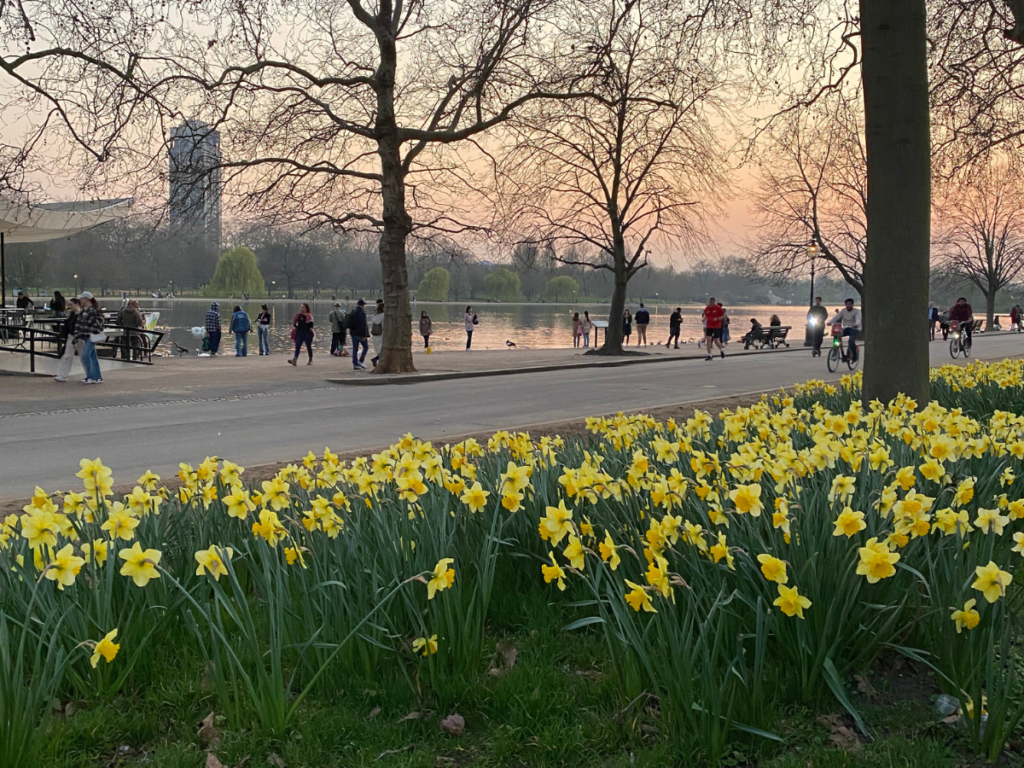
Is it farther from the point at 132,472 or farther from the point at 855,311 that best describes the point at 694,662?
the point at 855,311

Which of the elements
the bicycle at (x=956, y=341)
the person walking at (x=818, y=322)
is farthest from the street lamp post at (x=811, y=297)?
the bicycle at (x=956, y=341)

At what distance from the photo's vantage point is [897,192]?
8.01 meters

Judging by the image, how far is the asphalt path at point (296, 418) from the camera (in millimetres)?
9555

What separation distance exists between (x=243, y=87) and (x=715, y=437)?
15346mm

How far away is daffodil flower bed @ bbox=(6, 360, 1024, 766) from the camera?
2.87 metres

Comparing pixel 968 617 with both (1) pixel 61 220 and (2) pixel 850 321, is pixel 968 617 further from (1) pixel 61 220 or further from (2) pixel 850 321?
(1) pixel 61 220

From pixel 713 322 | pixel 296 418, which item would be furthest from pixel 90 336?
pixel 713 322

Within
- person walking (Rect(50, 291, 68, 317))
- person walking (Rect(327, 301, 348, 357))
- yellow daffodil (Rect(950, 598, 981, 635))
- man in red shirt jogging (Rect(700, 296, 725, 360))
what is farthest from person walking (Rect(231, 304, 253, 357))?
yellow daffodil (Rect(950, 598, 981, 635))

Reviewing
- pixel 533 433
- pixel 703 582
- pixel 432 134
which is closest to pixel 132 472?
pixel 533 433

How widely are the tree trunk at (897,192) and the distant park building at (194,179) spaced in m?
13.5

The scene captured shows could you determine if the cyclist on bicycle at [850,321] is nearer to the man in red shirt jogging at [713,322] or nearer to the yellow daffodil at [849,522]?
the man in red shirt jogging at [713,322]

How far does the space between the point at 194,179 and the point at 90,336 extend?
147 inches

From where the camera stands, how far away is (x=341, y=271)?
12575 cm

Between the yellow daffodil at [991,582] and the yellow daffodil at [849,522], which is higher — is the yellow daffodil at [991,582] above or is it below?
below
